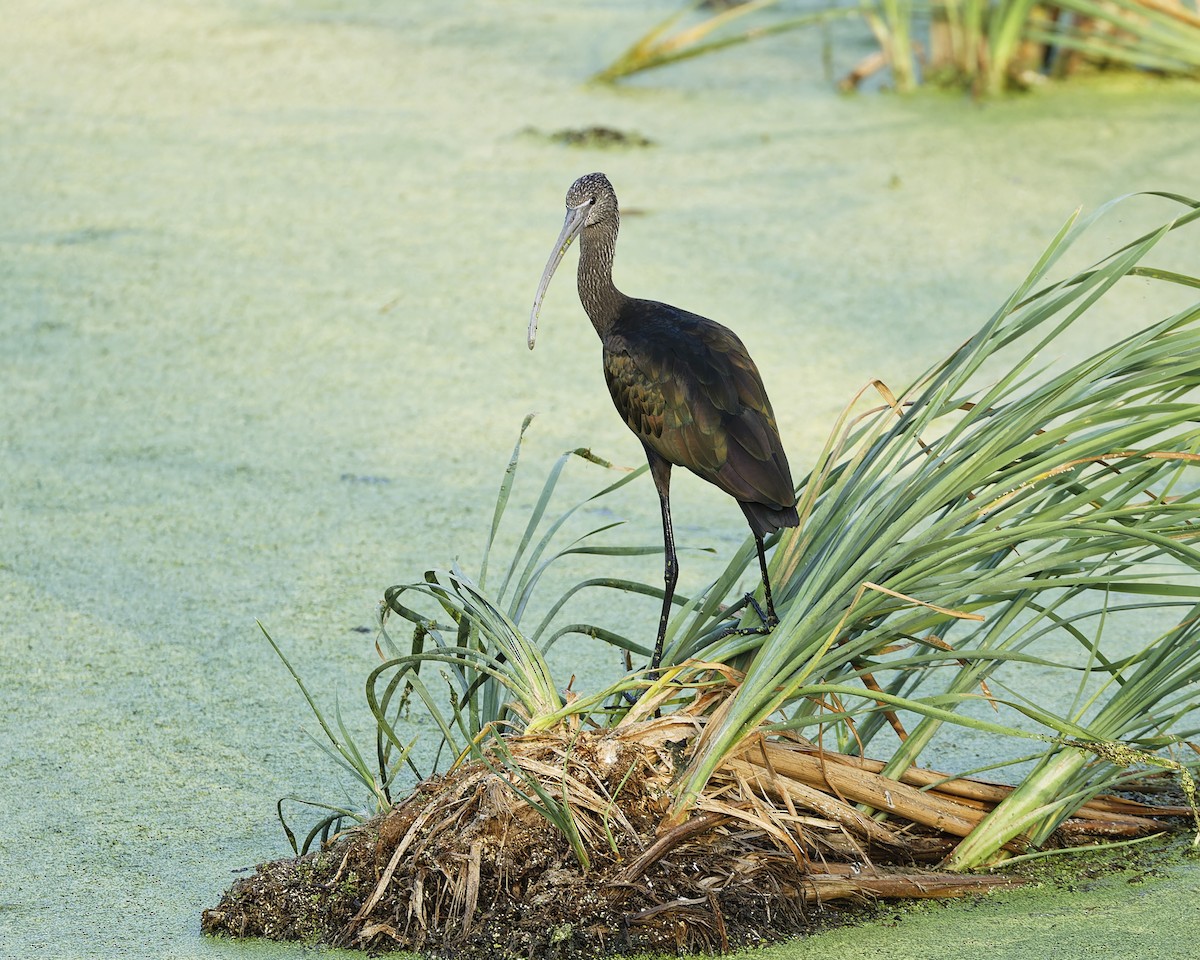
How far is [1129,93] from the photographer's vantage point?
15.1 ft

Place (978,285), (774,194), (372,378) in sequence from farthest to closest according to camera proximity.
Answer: (774,194) → (978,285) → (372,378)

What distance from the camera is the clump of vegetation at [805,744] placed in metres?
1.54

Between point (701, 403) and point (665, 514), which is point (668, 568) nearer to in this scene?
point (665, 514)

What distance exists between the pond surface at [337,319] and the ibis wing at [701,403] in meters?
0.49

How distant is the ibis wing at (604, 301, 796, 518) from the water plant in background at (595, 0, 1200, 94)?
2.65 metres

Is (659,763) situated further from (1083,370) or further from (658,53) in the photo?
(658,53)

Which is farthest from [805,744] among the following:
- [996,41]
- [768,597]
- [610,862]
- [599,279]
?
[996,41]

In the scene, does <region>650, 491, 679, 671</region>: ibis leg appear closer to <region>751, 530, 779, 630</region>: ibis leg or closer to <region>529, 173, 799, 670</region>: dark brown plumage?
<region>529, 173, 799, 670</region>: dark brown plumage

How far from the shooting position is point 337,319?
3.46m

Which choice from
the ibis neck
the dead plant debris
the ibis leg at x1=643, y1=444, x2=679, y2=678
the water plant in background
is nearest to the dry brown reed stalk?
the dead plant debris

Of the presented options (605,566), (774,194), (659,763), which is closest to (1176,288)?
(774,194)

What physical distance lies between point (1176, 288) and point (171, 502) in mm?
2378

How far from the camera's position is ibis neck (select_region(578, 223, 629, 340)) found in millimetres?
2029

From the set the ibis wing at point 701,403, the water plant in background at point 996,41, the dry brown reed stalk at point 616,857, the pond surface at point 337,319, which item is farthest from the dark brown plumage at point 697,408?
the water plant in background at point 996,41
